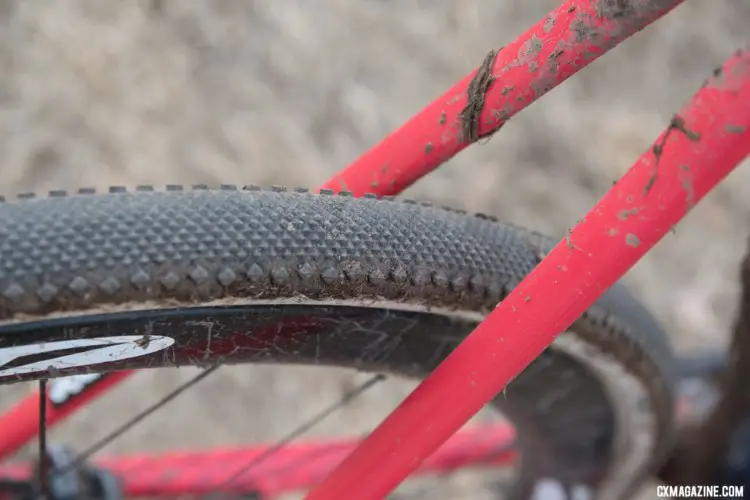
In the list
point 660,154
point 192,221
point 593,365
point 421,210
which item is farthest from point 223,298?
point 593,365

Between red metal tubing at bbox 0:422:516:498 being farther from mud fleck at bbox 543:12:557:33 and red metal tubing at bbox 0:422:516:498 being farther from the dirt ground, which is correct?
mud fleck at bbox 543:12:557:33

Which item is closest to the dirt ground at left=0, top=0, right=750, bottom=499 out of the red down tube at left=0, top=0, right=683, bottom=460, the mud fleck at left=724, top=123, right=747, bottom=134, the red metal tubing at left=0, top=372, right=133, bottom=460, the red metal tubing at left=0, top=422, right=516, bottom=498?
the red metal tubing at left=0, top=422, right=516, bottom=498

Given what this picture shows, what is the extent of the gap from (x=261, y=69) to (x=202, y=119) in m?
0.22

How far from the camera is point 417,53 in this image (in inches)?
83.7

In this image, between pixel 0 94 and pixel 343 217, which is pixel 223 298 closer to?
pixel 343 217

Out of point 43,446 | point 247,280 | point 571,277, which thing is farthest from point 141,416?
point 571,277

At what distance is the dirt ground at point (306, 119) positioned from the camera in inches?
71.6

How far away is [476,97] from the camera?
76 cm

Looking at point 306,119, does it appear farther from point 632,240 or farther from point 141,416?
point 632,240

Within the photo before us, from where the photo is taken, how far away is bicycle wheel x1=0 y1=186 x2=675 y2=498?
0.58 m

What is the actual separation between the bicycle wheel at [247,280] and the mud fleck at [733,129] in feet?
0.86

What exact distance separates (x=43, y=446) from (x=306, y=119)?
127cm

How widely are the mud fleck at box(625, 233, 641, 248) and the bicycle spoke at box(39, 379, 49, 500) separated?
0.61 m

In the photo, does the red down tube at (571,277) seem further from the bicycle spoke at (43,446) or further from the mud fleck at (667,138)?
the bicycle spoke at (43,446)
